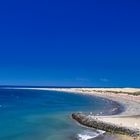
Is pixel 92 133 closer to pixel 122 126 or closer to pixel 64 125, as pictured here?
pixel 122 126

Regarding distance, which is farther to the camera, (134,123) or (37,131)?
(134,123)

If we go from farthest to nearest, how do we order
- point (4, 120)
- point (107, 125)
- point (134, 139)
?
1. point (4, 120)
2. point (107, 125)
3. point (134, 139)

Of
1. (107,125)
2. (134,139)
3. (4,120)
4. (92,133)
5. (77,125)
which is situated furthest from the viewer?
(4,120)

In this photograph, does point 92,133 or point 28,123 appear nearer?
point 92,133

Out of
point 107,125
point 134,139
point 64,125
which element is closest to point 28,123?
point 64,125

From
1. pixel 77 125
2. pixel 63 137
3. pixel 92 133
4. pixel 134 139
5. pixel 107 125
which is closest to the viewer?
pixel 134 139

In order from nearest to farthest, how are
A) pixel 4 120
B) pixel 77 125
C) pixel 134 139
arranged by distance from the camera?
pixel 134 139 → pixel 77 125 → pixel 4 120

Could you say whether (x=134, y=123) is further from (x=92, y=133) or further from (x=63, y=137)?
(x=63, y=137)

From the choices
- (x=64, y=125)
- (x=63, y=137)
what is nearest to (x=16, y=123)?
(x=64, y=125)
